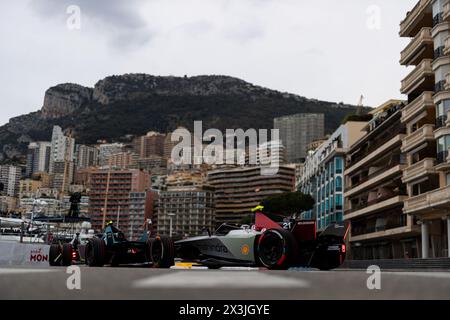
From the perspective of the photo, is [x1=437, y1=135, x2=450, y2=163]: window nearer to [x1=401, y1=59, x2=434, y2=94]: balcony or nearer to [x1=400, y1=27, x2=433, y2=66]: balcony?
[x1=401, y1=59, x2=434, y2=94]: balcony

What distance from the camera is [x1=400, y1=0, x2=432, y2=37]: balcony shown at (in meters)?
51.8

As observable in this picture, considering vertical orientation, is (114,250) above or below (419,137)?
below

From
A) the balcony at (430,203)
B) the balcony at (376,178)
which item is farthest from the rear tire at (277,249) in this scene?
the balcony at (376,178)

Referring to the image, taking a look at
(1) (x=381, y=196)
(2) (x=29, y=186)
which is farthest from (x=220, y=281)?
(2) (x=29, y=186)

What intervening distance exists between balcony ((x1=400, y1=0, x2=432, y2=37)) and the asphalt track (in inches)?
2079

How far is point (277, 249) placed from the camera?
26.1 ft

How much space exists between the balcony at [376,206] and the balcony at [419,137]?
783 cm

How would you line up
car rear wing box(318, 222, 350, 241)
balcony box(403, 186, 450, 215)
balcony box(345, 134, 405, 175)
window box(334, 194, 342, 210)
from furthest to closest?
window box(334, 194, 342, 210) < balcony box(345, 134, 405, 175) < balcony box(403, 186, 450, 215) < car rear wing box(318, 222, 350, 241)

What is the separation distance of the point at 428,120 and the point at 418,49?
6497 millimetres

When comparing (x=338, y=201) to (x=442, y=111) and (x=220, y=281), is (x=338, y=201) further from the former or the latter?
(x=220, y=281)

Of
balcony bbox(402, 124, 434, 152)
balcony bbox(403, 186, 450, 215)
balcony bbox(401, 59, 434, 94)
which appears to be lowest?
balcony bbox(403, 186, 450, 215)

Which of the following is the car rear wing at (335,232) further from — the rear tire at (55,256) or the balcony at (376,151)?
the balcony at (376,151)

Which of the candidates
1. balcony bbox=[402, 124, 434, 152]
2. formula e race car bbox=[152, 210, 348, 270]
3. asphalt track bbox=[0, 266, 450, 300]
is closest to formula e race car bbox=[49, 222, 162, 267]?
formula e race car bbox=[152, 210, 348, 270]
